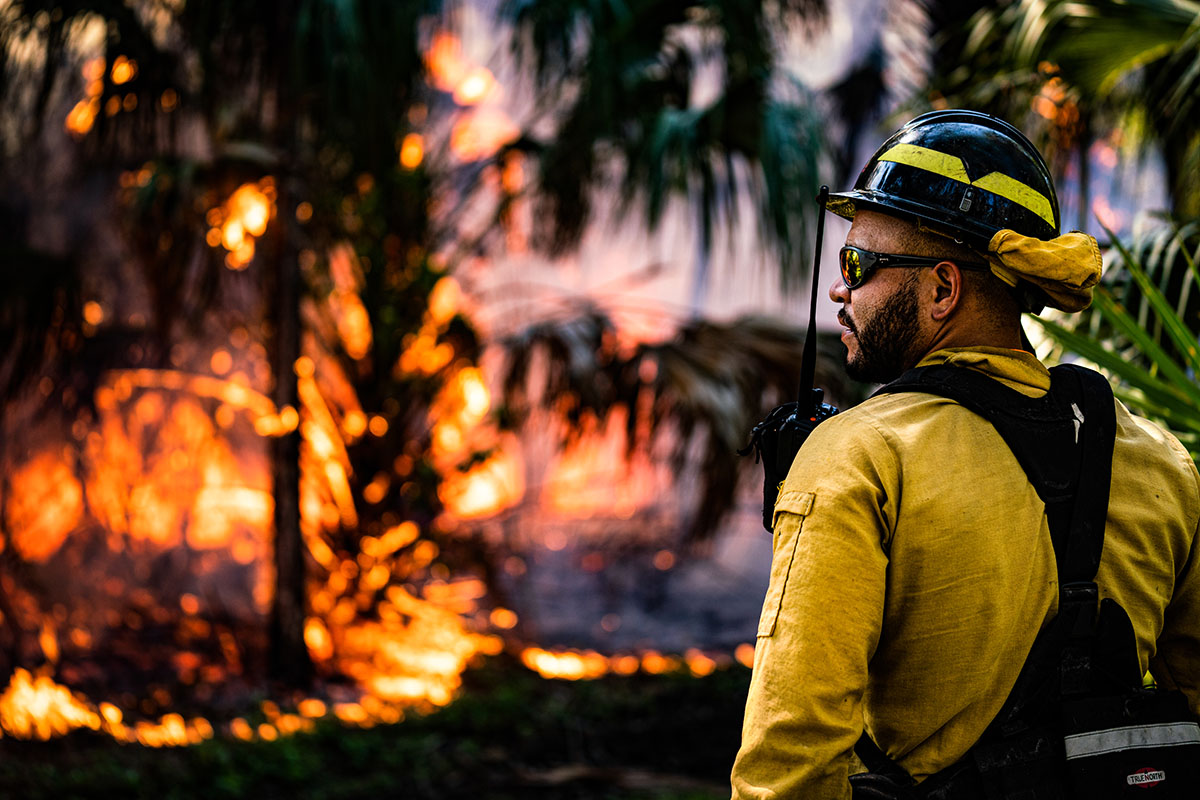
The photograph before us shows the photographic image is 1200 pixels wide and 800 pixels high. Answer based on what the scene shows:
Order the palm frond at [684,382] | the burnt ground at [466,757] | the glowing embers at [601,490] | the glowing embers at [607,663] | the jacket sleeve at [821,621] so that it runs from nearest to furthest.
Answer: the jacket sleeve at [821,621] → the burnt ground at [466,757] → the palm frond at [684,382] → the glowing embers at [607,663] → the glowing embers at [601,490]

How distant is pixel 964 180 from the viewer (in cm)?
141

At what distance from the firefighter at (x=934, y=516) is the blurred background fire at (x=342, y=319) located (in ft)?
9.90

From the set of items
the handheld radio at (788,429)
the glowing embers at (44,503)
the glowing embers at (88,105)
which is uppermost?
the glowing embers at (88,105)

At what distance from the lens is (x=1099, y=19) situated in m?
3.70

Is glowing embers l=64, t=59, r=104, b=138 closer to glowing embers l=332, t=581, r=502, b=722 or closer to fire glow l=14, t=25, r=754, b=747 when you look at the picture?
fire glow l=14, t=25, r=754, b=747

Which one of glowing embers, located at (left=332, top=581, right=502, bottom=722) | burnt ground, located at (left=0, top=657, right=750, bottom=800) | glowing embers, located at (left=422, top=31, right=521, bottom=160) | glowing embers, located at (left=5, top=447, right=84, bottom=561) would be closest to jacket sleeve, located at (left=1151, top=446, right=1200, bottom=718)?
burnt ground, located at (left=0, top=657, right=750, bottom=800)

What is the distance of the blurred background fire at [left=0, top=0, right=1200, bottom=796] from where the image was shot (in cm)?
518

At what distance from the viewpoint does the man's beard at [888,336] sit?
1436 mm

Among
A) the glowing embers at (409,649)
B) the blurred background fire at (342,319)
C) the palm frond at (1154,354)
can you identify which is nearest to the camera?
the palm frond at (1154,354)

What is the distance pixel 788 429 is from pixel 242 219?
15.2ft

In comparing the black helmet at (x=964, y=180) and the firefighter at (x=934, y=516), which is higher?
the black helmet at (x=964, y=180)

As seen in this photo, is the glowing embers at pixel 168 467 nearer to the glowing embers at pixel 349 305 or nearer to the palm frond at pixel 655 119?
the glowing embers at pixel 349 305

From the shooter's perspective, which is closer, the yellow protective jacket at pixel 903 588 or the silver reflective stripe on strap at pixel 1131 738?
the yellow protective jacket at pixel 903 588

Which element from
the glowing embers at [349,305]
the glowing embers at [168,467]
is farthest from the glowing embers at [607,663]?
the glowing embers at [349,305]
